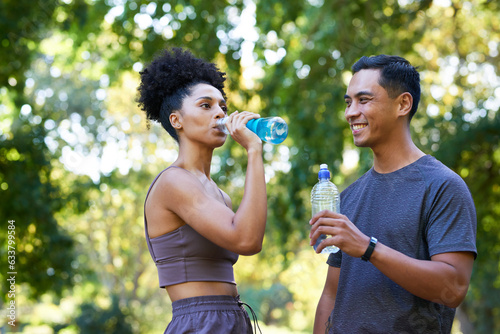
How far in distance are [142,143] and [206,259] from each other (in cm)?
2054

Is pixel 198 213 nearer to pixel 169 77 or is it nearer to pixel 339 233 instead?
pixel 339 233

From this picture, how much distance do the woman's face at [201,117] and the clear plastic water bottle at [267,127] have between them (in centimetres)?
5

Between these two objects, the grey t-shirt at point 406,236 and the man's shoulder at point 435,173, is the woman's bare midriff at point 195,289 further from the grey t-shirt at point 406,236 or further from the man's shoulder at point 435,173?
the man's shoulder at point 435,173

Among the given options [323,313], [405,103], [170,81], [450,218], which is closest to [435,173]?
[450,218]

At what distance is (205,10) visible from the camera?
8.66m

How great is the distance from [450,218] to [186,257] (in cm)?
127

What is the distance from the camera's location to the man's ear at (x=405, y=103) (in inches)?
114

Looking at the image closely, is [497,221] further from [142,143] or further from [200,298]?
[142,143]

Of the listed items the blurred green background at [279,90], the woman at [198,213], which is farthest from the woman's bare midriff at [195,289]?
the blurred green background at [279,90]

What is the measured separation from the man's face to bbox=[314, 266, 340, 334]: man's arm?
73cm

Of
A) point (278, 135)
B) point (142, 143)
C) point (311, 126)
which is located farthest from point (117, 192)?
point (278, 135)

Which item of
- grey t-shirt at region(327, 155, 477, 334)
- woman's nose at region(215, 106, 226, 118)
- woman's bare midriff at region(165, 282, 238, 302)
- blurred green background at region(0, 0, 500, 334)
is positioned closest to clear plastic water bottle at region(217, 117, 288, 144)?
woman's nose at region(215, 106, 226, 118)

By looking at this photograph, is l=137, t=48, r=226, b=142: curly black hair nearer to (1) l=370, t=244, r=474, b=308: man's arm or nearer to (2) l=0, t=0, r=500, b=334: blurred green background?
(1) l=370, t=244, r=474, b=308: man's arm

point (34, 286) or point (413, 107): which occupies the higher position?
point (413, 107)
